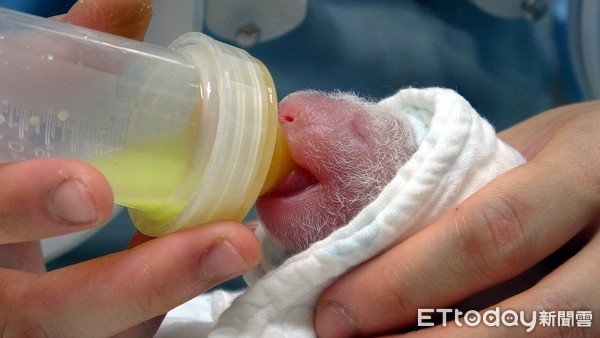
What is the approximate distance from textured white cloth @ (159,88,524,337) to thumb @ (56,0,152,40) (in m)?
0.34

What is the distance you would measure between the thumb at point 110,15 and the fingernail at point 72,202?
1.08ft

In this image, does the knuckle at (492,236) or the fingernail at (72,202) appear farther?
the knuckle at (492,236)

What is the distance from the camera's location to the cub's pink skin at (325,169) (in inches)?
25.4

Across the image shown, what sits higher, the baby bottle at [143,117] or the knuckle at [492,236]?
the baby bottle at [143,117]

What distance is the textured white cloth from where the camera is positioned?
583 mm

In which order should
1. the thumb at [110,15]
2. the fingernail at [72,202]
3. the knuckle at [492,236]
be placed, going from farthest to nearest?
1. the thumb at [110,15]
2. the knuckle at [492,236]
3. the fingernail at [72,202]

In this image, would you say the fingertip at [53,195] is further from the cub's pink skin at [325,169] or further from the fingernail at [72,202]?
the cub's pink skin at [325,169]

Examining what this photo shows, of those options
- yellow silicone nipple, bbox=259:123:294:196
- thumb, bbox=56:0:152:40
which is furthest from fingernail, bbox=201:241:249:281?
thumb, bbox=56:0:152:40

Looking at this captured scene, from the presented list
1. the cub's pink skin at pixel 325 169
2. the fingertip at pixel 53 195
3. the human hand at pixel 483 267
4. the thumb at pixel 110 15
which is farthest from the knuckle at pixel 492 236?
the thumb at pixel 110 15

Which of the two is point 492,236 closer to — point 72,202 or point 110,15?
point 72,202

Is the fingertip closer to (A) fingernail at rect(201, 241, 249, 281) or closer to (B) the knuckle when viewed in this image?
(A) fingernail at rect(201, 241, 249, 281)

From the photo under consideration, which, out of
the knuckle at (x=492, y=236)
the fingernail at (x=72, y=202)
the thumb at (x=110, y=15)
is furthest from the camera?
the thumb at (x=110, y=15)

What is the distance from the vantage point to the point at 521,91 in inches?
48.7

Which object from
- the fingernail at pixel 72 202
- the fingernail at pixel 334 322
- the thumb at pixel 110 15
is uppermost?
the thumb at pixel 110 15
